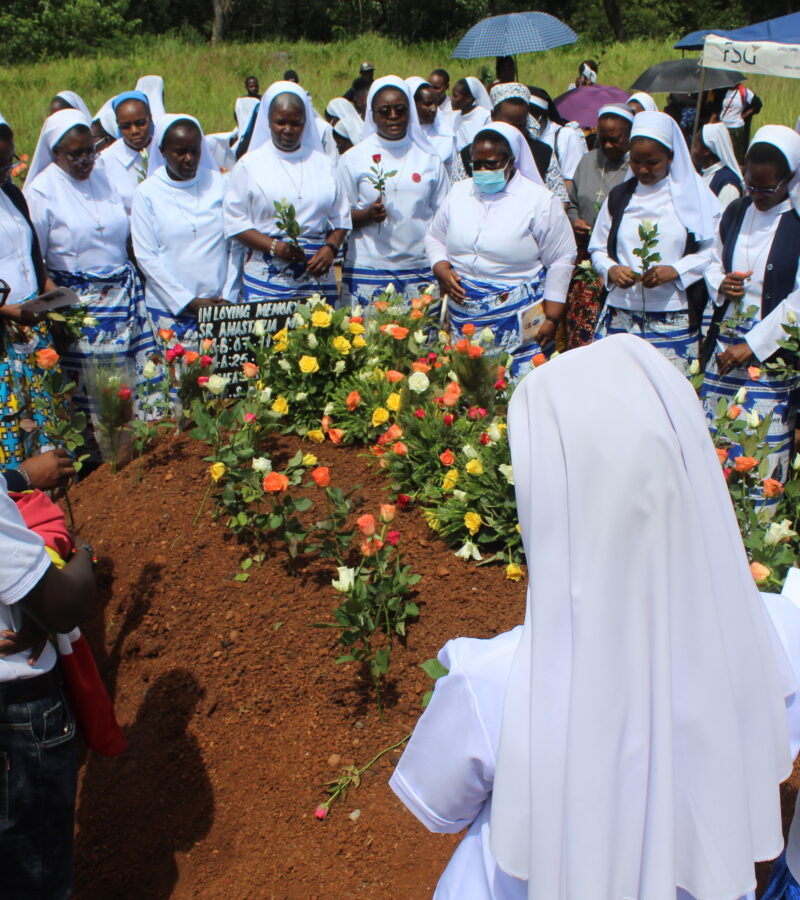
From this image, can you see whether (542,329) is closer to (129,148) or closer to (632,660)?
(129,148)

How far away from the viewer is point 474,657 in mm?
1549

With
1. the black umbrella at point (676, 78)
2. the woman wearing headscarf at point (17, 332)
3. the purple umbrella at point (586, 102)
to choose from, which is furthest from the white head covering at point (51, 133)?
the black umbrella at point (676, 78)

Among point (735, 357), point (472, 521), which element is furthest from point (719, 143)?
point (472, 521)

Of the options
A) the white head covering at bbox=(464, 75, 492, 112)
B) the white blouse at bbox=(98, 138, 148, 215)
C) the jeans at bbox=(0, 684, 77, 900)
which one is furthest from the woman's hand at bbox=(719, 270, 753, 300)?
the white head covering at bbox=(464, 75, 492, 112)

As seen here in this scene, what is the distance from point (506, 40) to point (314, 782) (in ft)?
30.4

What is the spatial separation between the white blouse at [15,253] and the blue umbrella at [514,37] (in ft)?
21.6

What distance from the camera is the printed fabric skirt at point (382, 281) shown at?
598 cm

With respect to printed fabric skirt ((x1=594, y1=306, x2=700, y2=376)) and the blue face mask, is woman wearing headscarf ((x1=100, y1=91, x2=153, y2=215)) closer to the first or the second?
the blue face mask

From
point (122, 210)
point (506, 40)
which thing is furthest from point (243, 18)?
point (122, 210)

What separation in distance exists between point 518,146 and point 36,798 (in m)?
4.08

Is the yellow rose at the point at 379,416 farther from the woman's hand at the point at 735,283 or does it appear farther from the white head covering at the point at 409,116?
the white head covering at the point at 409,116

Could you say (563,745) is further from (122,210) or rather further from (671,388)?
(122,210)

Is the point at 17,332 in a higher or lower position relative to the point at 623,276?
lower

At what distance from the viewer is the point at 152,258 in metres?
5.29
